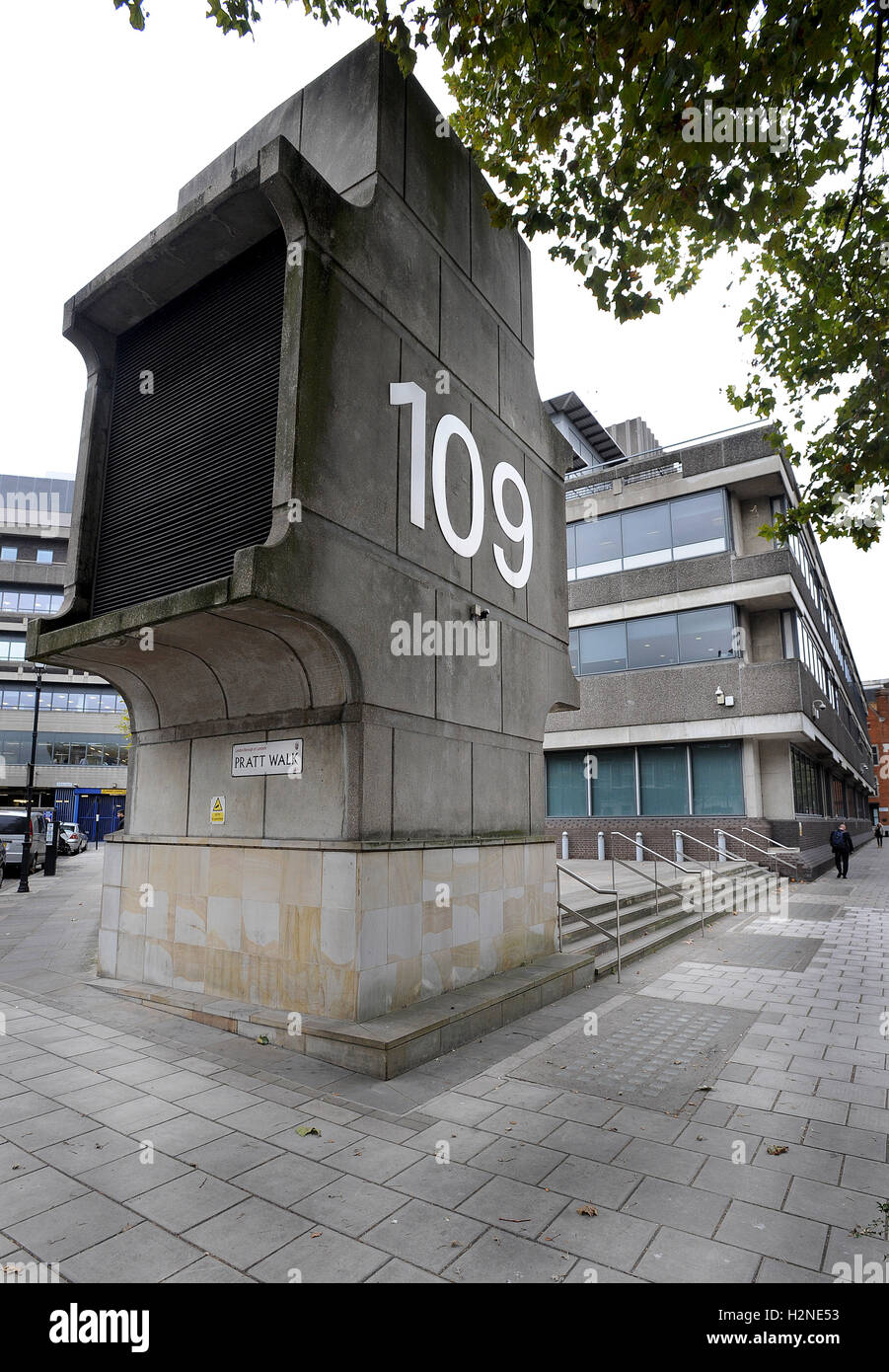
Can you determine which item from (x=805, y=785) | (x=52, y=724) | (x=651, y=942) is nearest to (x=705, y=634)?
(x=805, y=785)

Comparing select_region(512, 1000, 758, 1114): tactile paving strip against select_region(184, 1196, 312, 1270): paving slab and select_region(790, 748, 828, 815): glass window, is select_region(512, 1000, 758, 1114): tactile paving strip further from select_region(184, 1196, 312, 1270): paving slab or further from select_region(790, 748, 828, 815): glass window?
select_region(790, 748, 828, 815): glass window

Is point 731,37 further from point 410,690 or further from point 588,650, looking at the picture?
point 588,650

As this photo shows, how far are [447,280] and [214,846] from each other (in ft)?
20.5

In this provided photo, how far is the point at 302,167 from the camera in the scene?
5.72 metres

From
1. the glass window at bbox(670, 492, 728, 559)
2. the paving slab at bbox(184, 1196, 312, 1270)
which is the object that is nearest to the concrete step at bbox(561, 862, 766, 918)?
the paving slab at bbox(184, 1196, 312, 1270)

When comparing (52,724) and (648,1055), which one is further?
(52,724)

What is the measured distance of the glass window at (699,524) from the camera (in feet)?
75.8

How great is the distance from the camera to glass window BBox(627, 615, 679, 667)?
23797 mm

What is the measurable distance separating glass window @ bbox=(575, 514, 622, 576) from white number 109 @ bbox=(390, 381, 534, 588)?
1706 centimetres

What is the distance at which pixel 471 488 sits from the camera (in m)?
8.01

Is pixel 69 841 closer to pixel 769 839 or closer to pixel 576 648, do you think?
pixel 576 648

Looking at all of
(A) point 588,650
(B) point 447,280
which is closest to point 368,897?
(B) point 447,280

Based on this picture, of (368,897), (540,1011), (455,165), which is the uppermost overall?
(455,165)

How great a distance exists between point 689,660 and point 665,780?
3.87m
